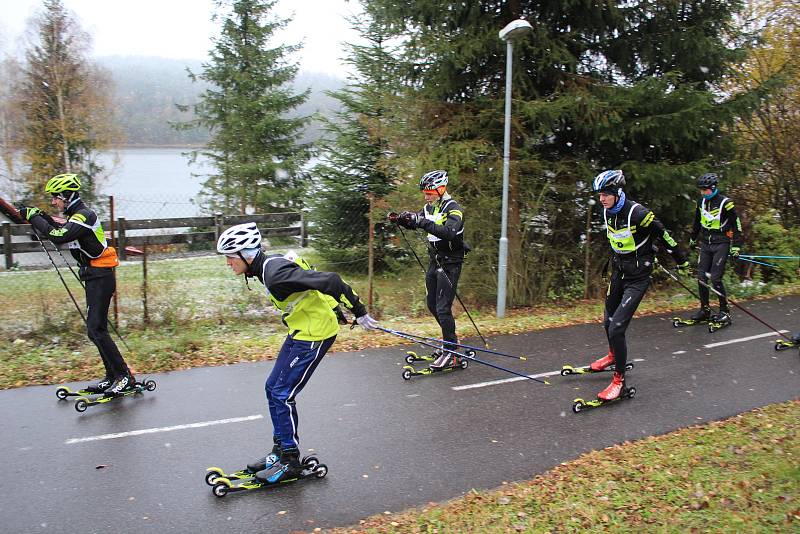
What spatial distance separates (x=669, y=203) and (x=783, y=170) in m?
6.96

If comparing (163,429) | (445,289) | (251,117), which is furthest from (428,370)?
(251,117)

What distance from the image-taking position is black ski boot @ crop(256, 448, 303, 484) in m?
4.88

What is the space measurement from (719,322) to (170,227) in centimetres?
1370

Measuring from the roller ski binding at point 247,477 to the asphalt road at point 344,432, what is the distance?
0.07m

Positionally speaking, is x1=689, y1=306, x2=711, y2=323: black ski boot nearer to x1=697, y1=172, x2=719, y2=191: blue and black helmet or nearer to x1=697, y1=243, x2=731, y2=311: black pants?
x1=697, y1=243, x2=731, y2=311: black pants

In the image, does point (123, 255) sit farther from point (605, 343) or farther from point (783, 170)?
point (783, 170)

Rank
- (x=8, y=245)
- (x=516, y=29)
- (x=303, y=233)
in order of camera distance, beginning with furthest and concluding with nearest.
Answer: (x=303, y=233)
(x=8, y=245)
(x=516, y=29)

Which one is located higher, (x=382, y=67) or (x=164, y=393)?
(x=382, y=67)

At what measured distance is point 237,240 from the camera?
15.4ft

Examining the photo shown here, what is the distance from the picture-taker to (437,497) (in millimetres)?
4738

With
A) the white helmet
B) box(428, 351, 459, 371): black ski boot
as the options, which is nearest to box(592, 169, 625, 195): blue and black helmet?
box(428, 351, 459, 371): black ski boot

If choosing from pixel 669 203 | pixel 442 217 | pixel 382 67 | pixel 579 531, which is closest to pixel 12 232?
pixel 382 67

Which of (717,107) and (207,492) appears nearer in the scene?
→ (207,492)

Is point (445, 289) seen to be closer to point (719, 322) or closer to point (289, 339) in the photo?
point (289, 339)
